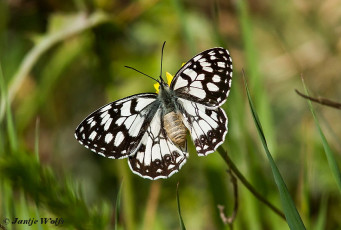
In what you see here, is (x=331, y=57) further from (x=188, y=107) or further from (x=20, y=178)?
(x=20, y=178)

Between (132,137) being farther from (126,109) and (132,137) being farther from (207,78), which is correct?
(207,78)

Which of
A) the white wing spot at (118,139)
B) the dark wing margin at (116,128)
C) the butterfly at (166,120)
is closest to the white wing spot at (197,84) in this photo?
the butterfly at (166,120)

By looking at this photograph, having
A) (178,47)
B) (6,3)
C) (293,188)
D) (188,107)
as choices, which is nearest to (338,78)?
(293,188)

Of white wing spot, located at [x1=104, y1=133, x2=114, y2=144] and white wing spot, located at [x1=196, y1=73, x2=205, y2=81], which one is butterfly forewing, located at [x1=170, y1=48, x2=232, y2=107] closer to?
white wing spot, located at [x1=196, y1=73, x2=205, y2=81]

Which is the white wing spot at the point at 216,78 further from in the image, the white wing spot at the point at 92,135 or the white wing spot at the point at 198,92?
the white wing spot at the point at 92,135

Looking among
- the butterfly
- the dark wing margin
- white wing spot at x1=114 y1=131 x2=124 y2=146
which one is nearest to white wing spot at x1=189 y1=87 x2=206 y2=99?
the butterfly
